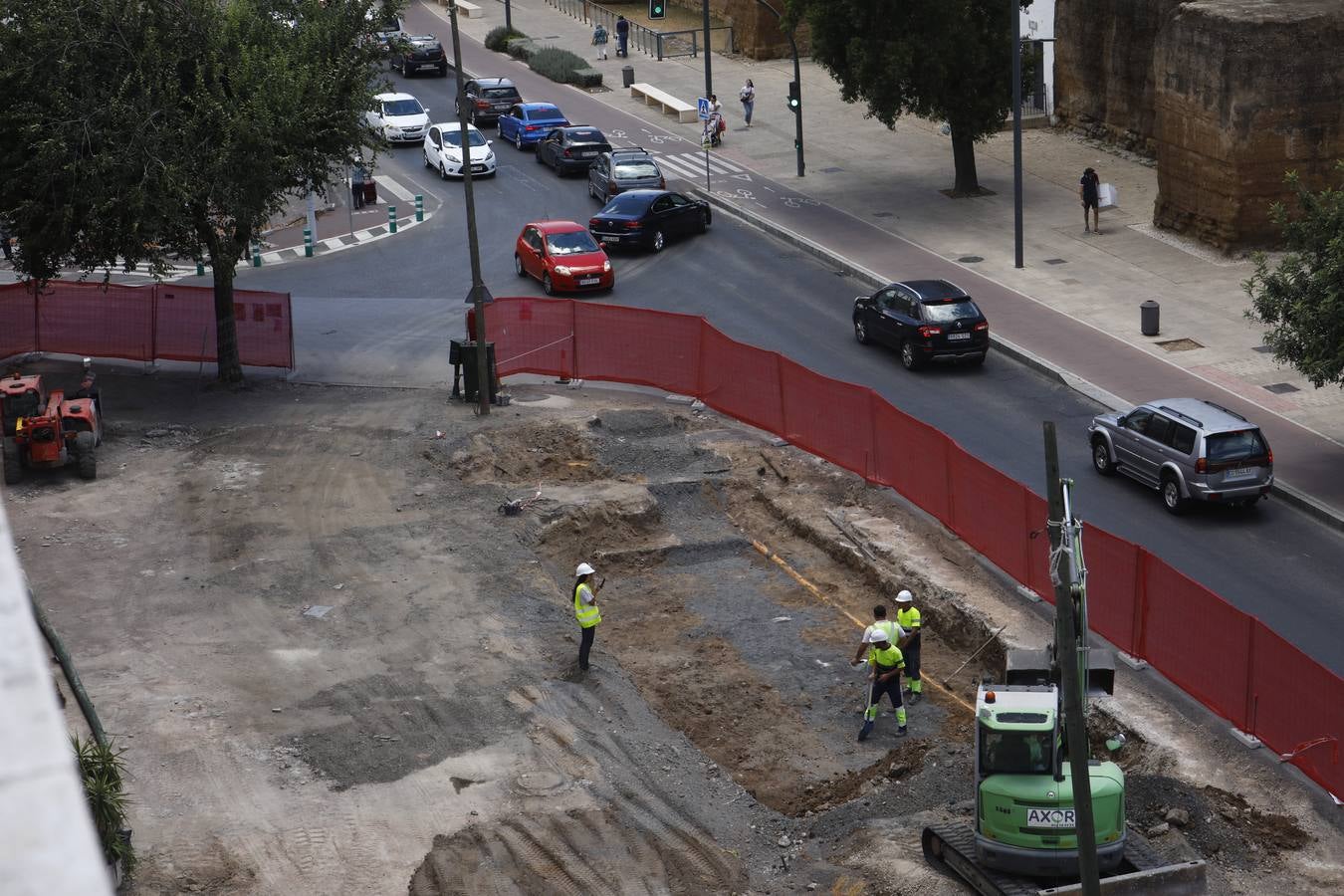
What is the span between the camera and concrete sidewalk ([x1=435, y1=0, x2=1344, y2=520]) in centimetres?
3038

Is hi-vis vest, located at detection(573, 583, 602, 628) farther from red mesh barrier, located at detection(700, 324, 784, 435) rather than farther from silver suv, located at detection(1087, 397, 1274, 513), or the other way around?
silver suv, located at detection(1087, 397, 1274, 513)

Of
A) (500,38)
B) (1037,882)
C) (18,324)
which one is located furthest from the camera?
(500,38)

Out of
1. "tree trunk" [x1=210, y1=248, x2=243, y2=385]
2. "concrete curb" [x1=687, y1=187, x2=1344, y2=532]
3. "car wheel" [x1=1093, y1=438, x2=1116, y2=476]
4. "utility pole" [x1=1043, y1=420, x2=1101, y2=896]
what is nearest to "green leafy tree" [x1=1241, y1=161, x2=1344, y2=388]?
"concrete curb" [x1=687, y1=187, x2=1344, y2=532]

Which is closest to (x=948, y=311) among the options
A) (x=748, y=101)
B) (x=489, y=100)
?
(x=748, y=101)

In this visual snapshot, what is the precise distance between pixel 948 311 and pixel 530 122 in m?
23.8

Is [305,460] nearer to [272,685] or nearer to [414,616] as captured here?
[414,616]

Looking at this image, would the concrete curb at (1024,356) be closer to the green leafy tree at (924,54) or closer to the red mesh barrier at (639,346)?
the green leafy tree at (924,54)

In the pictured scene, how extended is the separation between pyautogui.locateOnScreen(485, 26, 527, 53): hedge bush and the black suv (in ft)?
37.6

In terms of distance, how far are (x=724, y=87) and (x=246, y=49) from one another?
3119 centimetres

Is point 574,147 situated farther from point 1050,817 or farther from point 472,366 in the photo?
point 1050,817

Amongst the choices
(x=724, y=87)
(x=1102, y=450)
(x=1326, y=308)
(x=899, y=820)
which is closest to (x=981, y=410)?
(x=1102, y=450)

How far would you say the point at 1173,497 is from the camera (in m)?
25.1

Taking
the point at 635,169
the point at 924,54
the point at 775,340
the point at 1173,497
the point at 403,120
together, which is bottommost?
the point at 1173,497

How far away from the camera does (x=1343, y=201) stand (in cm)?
2586
